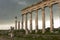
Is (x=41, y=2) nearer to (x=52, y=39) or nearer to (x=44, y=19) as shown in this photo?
(x=44, y=19)

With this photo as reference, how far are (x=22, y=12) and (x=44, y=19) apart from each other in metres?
18.8

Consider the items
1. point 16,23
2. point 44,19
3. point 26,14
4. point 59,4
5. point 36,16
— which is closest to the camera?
point 59,4

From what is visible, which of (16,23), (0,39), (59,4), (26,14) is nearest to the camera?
(0,39)

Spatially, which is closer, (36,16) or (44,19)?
(44,19)

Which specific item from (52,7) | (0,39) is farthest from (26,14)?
(0,39)

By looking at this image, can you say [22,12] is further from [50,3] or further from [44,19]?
[50,3]

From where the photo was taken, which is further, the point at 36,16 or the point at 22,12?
the point at 22,12

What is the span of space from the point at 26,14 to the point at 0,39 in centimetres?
3180

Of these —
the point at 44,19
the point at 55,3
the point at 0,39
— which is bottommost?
the point at 0,39

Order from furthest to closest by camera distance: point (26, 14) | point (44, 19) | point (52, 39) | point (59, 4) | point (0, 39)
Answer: point (26, 14) → point (44, 19) → point (59, 4) → point (0, 39) → point (52, 39)

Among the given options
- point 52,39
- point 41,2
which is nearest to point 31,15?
point 41,2

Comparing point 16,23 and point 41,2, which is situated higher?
Result: point 41,2

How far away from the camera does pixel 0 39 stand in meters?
47.1

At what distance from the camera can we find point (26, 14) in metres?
77.9
